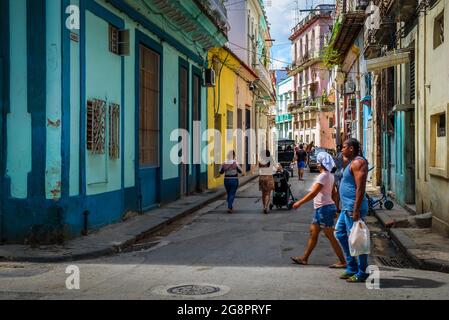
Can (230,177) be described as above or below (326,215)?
above

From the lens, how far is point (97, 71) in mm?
11070

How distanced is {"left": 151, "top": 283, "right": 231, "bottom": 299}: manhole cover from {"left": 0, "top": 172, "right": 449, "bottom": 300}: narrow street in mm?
12

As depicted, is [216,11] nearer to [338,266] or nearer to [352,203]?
[338,266]

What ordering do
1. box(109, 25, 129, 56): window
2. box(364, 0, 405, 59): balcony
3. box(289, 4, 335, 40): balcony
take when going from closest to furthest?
box(109, 25, 129, 56): window
box(364, 0, 405, 59): balcony
box(289, 4, 335, 40): balcony

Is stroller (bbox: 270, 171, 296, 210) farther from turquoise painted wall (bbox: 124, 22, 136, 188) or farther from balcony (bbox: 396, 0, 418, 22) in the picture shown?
balcony (bbox: 396, 0, 418, 22)

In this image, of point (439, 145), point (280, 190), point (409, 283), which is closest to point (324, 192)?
point (409, 283)

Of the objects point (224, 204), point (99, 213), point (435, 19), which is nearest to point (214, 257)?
point (99, 213)

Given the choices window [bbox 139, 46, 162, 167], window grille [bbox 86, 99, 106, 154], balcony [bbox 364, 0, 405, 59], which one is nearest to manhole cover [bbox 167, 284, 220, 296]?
window grille [bbox 86, 99, 106, 154]

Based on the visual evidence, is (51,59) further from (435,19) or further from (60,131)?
(435,19)

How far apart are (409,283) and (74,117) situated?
6.12 meters

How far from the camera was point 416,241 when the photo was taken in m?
10.1

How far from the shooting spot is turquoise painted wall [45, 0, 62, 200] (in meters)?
9.54

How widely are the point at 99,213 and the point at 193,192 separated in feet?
27.9

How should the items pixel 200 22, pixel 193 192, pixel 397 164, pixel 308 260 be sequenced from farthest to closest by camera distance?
pixel 193 192 < pixel 200 22 < pixel 397 164 < pixel 308 260
